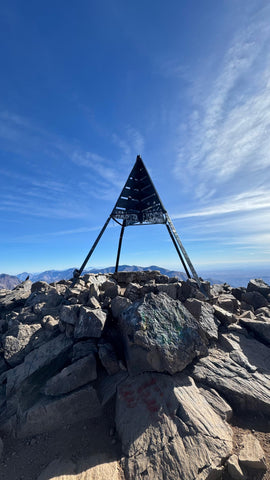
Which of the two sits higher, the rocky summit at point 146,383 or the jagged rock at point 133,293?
the jagged rock at point 133,293

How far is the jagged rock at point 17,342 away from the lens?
9.30m

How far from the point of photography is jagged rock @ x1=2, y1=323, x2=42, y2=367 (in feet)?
30.5

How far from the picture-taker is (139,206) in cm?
1791

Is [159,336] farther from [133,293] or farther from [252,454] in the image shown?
[252,454]

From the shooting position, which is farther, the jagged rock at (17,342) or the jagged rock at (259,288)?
the jagged rock at (259,288)

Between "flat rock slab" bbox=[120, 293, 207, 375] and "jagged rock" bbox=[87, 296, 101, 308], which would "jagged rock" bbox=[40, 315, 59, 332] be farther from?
"flat rock slab" bbox=[120, 293, 207, 375]

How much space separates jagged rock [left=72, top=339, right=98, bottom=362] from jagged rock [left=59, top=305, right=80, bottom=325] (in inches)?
42.3

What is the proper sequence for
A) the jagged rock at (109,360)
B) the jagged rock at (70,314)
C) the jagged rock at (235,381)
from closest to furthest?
the jagged rock at (235,381)
the jagged rock at (109,360)
the jagged rock at (70,314)

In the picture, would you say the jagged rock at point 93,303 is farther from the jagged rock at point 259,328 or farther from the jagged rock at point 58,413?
the jagged rock at point 259,328

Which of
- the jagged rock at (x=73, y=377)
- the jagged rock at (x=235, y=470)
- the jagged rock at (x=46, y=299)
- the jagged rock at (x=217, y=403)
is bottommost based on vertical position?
the jagged rock at (x=235, y=470)

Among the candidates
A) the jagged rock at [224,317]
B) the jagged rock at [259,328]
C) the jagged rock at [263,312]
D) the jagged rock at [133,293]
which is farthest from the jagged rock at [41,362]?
the jagged rock at [263,312]

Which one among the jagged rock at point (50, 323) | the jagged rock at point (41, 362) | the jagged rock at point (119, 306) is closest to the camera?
the jagged rock at point (41, 362)

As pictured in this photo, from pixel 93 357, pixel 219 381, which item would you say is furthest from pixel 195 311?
pixel 93 357

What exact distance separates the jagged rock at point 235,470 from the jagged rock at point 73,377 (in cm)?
482
